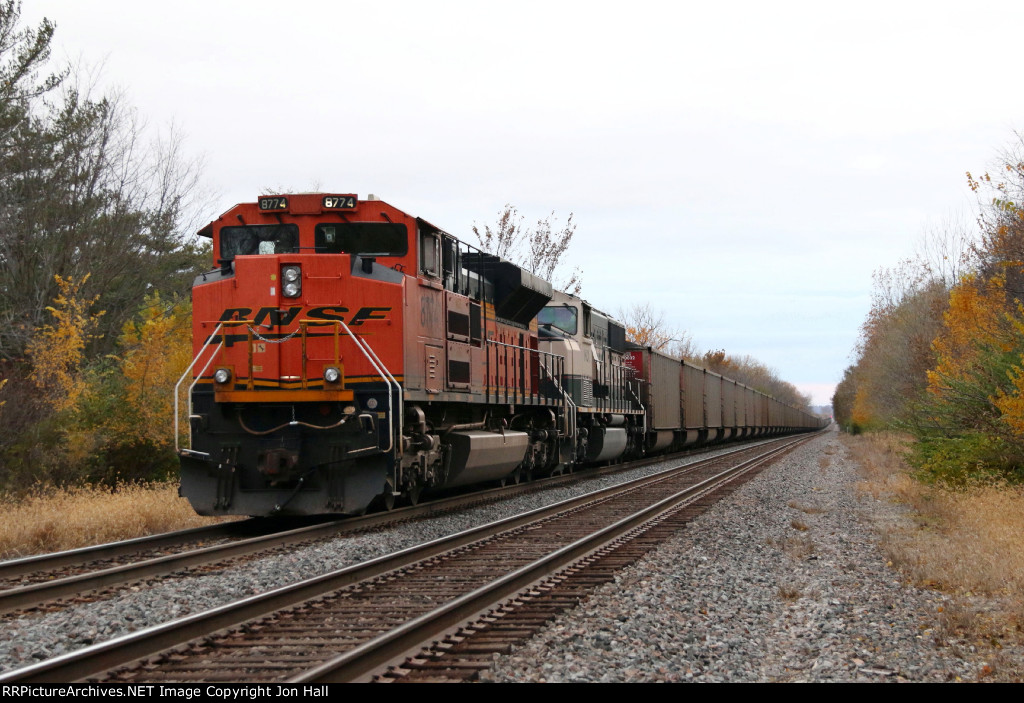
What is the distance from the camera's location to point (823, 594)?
7262 millimetres

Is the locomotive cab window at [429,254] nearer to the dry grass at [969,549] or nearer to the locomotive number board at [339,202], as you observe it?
the locomotive number board at [339,202]

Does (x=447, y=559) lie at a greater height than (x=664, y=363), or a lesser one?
lesser

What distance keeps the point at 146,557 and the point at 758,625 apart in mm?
5532

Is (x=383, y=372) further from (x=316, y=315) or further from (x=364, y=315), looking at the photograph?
(x=316, y=315)

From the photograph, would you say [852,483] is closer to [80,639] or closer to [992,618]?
[992,618]

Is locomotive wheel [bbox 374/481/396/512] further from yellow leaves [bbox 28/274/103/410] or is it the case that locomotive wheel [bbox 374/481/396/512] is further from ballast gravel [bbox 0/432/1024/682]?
yellow leaves [bbox 28/274/103/410]

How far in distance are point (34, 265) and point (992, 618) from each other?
2381cm

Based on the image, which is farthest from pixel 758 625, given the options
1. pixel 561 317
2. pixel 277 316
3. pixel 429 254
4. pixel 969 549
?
pixel 561 317

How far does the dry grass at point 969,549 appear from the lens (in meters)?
6.45

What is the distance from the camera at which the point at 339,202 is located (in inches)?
439

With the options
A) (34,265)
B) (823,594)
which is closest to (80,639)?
(823,594)

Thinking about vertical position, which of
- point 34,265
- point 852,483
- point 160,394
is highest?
point 34,265

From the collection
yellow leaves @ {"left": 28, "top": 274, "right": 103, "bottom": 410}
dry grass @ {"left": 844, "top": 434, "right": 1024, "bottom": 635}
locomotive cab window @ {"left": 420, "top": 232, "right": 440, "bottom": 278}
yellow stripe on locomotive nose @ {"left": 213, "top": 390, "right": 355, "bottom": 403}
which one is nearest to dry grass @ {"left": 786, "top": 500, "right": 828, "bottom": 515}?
dry grass @ {"left": 844, "top": 434, "right": 1024, "bottom": 635}

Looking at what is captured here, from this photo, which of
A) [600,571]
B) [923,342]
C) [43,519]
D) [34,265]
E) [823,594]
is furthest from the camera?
[923,342]
